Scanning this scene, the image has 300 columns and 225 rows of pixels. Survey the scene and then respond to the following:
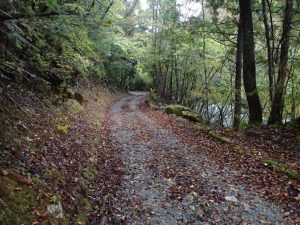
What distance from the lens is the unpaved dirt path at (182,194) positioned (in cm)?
498

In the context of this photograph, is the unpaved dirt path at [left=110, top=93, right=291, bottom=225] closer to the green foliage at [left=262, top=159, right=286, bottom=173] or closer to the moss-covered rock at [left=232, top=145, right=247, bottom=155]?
the green foliage at [left=262, top=159, right=286, bottom=173]

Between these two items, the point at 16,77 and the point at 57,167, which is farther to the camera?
the point at 16,77

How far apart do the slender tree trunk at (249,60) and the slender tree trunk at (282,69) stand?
2.05 feet

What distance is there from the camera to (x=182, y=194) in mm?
5863

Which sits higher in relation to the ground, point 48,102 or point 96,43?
point 96,43

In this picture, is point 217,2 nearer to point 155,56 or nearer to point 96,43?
point 96,43

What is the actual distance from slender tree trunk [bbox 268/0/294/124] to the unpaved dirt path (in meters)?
3.82

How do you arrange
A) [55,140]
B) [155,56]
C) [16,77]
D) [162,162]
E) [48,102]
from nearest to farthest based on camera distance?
[55,140] < [162,162] < [16,77] < [48,102] < [155,56]

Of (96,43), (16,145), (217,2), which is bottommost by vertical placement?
(16,145)

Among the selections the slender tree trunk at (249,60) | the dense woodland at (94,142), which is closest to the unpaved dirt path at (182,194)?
the dense woodland at (94,142)

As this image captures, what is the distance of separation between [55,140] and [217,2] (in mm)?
8961

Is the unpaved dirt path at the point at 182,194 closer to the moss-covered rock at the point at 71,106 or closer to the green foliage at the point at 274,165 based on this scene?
the green foliage at the point at 274,165

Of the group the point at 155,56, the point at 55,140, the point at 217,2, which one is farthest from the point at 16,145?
the point at 155,56

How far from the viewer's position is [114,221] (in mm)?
4910
